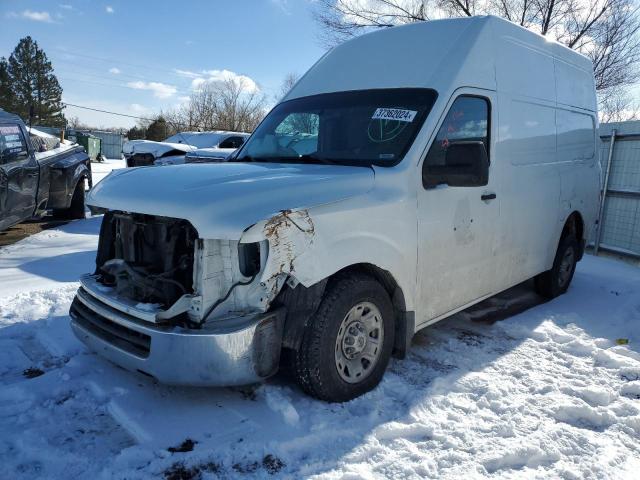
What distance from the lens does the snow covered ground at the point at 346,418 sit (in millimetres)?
2523

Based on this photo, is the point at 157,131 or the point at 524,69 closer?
the point at 524,69

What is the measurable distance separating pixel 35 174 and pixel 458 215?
265 inches

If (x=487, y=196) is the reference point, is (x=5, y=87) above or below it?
above

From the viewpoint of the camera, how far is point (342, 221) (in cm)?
290

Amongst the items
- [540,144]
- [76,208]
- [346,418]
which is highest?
[540,144]

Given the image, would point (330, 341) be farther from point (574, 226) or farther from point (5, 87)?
point (5, 87)

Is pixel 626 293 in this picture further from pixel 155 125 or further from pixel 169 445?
pixel 155 125

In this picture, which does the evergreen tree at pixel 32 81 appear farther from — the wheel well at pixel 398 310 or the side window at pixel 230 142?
the wheel well at pixel 398 310

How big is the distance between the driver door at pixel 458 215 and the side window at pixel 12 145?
6255 millimetres

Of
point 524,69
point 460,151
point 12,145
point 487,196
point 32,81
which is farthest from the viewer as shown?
point 32,81

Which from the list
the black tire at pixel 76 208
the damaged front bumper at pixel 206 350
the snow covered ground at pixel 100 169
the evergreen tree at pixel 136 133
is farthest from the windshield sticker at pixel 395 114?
the evergreen tree at pixel 136 133

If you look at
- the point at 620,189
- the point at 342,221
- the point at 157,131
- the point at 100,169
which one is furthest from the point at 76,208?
the point at 157,131

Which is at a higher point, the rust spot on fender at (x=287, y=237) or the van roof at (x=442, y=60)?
the van roof at (x=442, y=60)

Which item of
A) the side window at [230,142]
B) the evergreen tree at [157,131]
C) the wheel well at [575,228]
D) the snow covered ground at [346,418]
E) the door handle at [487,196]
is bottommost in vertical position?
the snow covered ground at [346,418]
